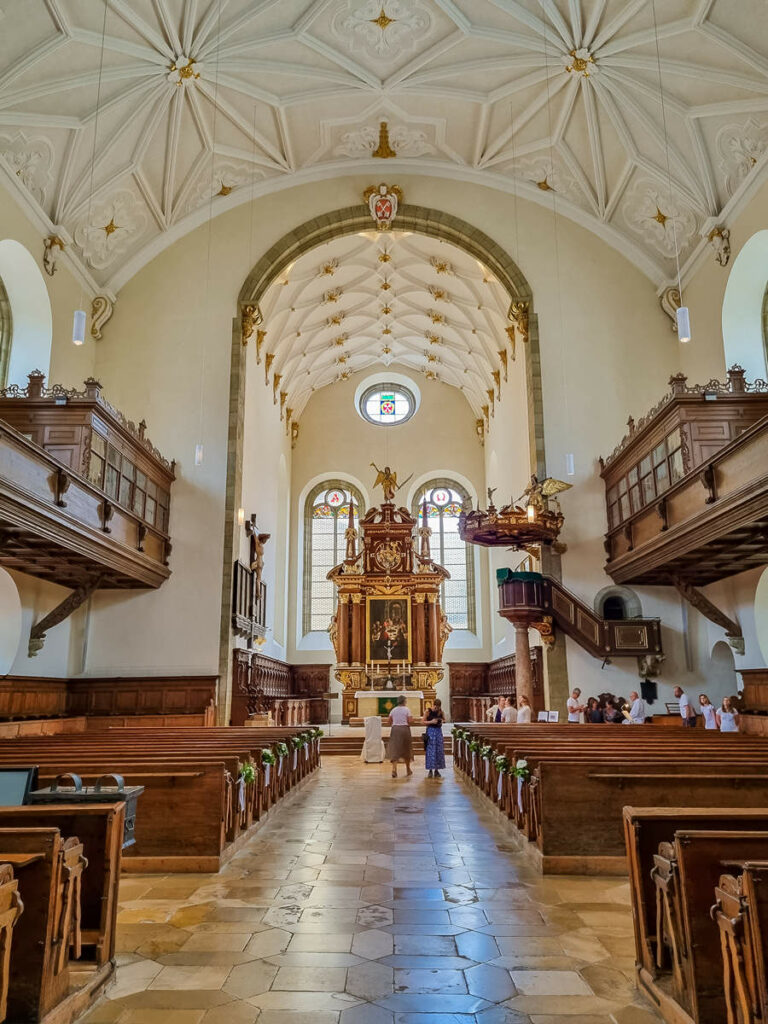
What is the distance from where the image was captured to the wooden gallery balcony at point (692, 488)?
10.2 metres

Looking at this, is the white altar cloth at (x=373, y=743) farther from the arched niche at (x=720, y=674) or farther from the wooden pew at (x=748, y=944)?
Answer: the wooden pew at (x=748, y=944)

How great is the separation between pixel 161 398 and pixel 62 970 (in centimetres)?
1576

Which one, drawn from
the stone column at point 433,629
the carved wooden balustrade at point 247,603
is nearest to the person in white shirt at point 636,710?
the carved wooden balustrade at point 247,603

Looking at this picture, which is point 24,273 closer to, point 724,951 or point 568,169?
point 568,169

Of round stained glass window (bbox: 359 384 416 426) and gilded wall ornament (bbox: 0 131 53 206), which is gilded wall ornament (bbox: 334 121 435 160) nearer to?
gilded wall ornament (bbox: 0 131 53 206)

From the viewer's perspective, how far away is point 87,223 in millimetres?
16453

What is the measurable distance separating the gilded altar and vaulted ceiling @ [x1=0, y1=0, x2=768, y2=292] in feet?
35.9

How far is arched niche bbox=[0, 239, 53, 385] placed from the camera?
49.9 ft

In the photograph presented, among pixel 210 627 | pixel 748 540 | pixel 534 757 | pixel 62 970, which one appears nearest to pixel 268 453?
pixel 210 627

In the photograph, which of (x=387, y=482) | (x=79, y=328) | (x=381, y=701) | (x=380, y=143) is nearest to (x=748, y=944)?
(x=79, y=328)

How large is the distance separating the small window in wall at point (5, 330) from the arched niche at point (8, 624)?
4.20 meters

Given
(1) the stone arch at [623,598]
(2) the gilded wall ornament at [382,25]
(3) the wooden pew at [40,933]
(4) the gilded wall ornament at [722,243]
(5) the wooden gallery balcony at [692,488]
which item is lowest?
(3) the wooden pew at [40,933]

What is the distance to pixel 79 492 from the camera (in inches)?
469

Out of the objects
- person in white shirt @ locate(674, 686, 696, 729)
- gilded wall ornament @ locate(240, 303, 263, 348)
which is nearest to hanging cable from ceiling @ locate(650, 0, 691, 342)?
person in white shirt @ locate(674, 686, 696, 729)
